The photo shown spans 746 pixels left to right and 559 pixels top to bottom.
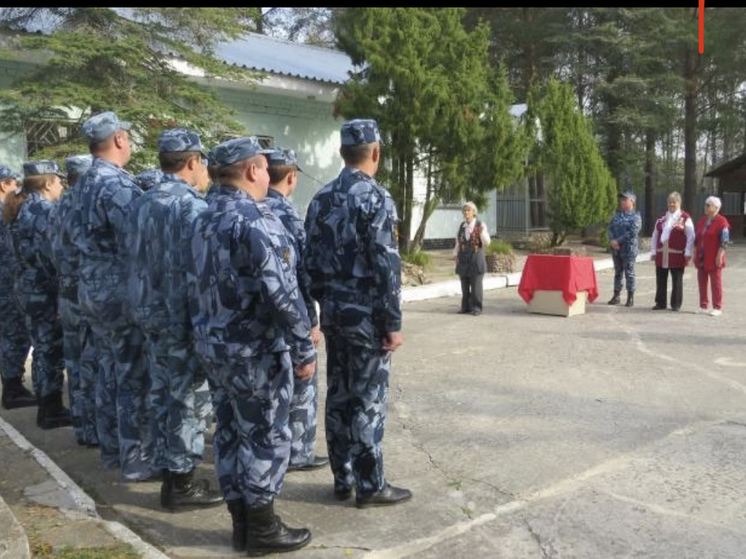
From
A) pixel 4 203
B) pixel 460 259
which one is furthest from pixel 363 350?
pixel 460 259

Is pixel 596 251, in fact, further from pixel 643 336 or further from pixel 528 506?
pixel 528 506

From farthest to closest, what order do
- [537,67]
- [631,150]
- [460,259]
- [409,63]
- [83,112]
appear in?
[537,67]
[631,150]
[409,63]
[460,259]
[83,112]

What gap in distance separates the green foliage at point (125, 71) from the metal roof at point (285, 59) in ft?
9.11

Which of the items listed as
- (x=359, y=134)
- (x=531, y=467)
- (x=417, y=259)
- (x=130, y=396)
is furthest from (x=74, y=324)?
(x=417, y=259)

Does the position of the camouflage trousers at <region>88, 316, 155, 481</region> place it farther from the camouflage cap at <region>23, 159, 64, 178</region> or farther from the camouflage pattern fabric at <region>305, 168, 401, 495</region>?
the camouflage cap at <region>23, 159, 64, 178</region>

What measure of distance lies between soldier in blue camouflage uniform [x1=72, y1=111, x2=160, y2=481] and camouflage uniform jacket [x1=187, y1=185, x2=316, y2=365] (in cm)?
110

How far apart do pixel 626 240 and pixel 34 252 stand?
323 inches

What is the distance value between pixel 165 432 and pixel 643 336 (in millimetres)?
6261

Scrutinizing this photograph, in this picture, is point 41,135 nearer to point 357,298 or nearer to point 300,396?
point 300,396

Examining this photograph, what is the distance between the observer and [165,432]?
391 cm

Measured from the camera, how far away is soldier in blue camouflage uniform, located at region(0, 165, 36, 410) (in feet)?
19.4

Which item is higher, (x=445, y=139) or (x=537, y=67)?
(x=537, y=67)

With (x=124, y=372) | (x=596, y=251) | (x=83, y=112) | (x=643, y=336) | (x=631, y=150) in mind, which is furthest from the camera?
(x=631, y=150)

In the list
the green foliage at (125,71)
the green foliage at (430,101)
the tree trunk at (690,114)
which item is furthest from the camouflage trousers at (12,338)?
the tree trunk at (690,114)
